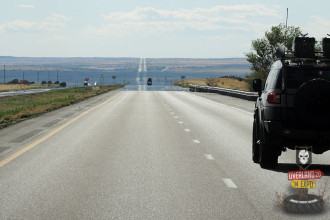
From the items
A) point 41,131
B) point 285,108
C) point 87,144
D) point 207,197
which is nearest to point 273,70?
point 285,108

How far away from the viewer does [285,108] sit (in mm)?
9875

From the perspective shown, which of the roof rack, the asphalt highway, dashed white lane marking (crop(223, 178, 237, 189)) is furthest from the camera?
the roof rack

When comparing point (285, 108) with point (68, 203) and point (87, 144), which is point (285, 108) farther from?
point (87, 144)

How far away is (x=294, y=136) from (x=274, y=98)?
0.76m

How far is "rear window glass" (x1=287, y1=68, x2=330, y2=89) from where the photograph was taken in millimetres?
9984

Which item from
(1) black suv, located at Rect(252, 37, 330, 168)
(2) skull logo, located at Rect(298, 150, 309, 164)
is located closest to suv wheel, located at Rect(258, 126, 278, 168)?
(1) black suv, located at Rect(252, 37, 330, 168)

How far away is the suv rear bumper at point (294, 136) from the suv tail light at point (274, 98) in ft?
1.20

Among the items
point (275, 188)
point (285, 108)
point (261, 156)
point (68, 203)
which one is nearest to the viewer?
point (68, 203)

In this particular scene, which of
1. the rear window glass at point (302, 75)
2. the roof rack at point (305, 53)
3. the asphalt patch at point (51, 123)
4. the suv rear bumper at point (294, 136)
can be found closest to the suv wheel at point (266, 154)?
the suv rear bumper at point (294, 136)

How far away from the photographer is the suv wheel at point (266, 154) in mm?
10502

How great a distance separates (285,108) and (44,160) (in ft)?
16.2

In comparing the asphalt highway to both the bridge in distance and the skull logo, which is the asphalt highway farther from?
the skull logo

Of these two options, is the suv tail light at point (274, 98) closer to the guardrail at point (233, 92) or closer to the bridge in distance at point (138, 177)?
the bridge in distance at point (138, 177)

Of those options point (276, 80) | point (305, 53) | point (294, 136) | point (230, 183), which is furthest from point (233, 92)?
point (230, 183)
